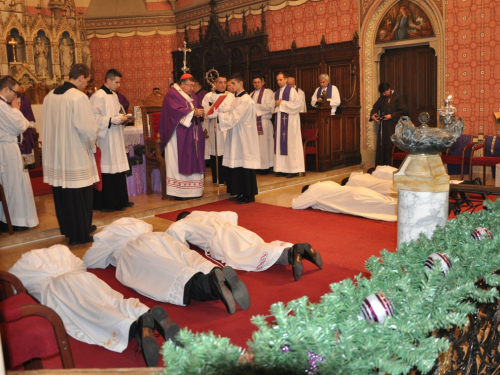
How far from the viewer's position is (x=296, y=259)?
4102 millimetres

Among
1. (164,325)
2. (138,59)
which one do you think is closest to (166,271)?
(164,325)

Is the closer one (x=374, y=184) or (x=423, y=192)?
(x=423, y=192)

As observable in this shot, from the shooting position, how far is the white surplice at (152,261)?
365 centimetres

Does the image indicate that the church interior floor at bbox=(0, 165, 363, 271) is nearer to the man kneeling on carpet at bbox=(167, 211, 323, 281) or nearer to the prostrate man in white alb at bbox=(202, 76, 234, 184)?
the prostrate man in white alb at bbox=(202, 76, 234, 184)

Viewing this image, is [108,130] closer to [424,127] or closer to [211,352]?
[424,127]

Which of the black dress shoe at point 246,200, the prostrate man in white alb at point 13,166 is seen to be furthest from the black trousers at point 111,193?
the black dress shoe at point 246,200

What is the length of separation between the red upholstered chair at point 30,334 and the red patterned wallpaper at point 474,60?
8.17m

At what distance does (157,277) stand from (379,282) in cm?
227

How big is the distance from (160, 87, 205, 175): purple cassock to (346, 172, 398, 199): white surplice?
2218mm

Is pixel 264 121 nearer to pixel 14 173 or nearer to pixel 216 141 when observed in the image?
pixel 216 141

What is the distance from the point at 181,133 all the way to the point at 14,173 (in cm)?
244

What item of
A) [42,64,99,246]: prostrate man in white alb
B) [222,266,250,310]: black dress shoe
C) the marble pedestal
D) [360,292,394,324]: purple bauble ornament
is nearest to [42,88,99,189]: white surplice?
[42,64,99,246]: prostrate man in white alb

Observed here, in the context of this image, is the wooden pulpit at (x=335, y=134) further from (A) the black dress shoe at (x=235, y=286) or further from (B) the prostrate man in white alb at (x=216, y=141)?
(A) the black dress shoe at (x=235, y=286)

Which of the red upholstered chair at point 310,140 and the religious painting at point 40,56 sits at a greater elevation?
the religious painting at point 40,56
